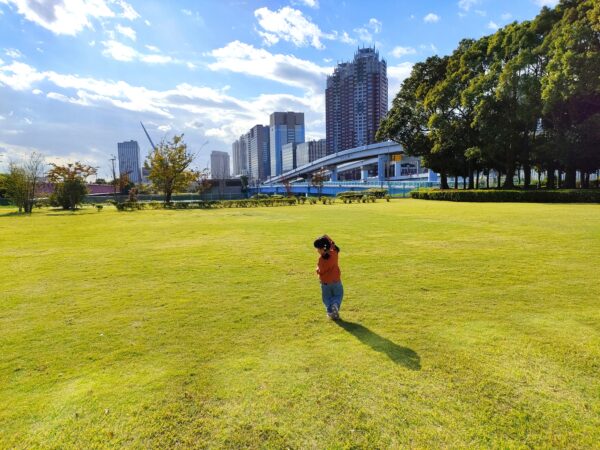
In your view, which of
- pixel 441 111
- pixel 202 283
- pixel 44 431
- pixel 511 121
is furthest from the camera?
pixel 441 111

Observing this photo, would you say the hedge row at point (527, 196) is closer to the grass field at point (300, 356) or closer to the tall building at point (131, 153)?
the grass field at point (300, 356)

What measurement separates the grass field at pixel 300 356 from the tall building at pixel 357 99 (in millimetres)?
116980

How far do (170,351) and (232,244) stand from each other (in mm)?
7581

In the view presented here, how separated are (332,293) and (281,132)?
543 feet

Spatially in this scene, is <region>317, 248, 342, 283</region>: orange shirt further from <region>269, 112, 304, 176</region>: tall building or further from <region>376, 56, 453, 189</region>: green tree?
<region>269, 112, 304, 176</region>: tall building

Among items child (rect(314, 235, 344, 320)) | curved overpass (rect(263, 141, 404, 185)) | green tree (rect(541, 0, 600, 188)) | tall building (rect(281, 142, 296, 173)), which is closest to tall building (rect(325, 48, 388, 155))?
tall building (rect(281, 142, 296, 173))

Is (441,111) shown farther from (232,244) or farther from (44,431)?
(44,431)

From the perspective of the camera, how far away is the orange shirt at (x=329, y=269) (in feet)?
17.2

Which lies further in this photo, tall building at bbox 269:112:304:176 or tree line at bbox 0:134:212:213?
tall building at bbox 269:112:304:176

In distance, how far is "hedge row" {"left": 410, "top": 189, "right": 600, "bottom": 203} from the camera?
27.9m

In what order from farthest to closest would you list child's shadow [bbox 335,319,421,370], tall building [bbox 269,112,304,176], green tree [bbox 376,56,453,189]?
tall building [bbox 269,112,304,176] < green tree [bbox 376,56,453,189] < child's shadow [bbox 335,319,421,370]

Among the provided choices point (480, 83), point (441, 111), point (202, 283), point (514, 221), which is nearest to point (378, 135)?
point (441, 111)

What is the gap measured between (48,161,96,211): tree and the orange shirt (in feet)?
118

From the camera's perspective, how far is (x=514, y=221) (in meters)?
16.4
